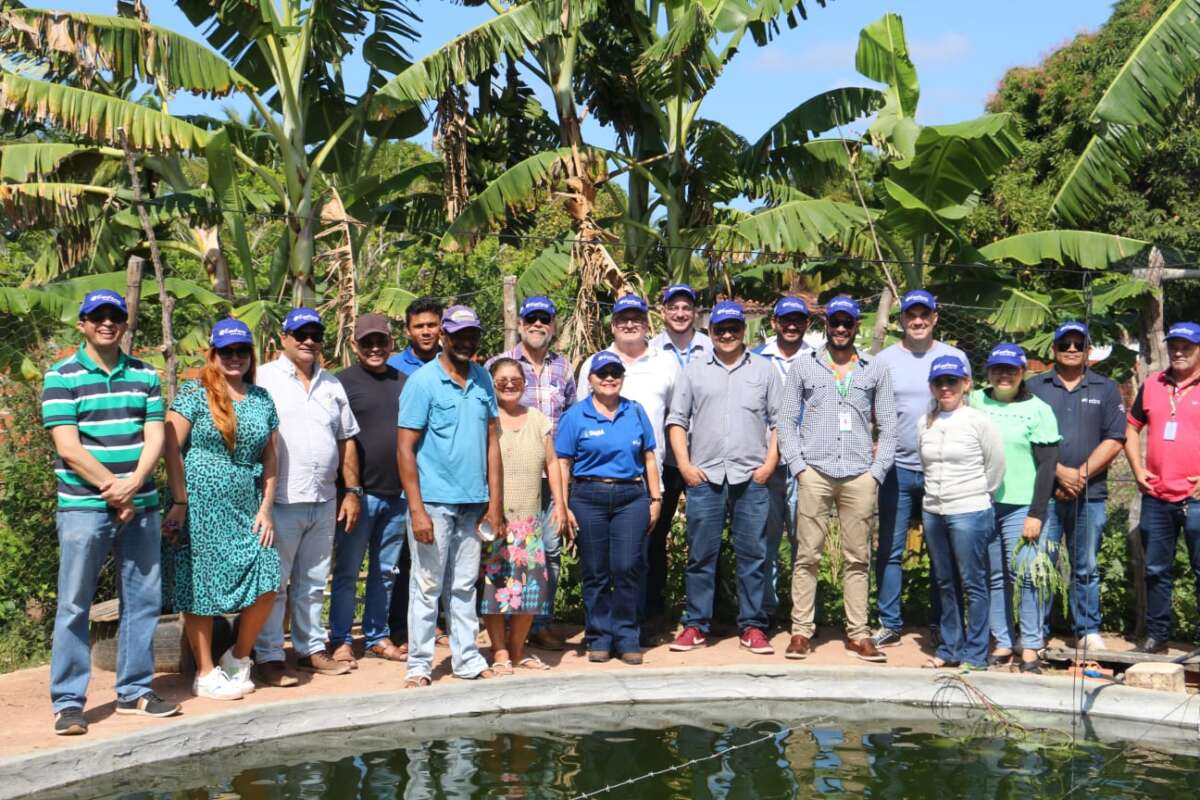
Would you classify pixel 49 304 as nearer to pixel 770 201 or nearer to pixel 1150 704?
pixel 770 201

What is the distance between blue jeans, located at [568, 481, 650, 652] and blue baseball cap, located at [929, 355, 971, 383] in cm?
182

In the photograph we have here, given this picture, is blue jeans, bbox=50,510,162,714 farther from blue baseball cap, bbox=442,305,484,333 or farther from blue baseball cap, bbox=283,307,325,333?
blue baseball cap, bbox=442,305,484,333

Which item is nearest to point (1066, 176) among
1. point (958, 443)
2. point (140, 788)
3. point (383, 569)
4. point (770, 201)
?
point (770, 201)

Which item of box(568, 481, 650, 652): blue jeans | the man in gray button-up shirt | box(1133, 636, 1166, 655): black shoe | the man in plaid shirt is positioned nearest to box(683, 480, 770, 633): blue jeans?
the man in gray button-up shirt

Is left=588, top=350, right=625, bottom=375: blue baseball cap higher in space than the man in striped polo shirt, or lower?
higher

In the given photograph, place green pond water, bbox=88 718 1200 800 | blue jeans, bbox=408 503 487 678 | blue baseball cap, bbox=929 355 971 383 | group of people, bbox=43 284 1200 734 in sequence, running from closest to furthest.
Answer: green pond water, bbox=88 718 1200 800 < group of people, bbox=43 284 1200 734 < blue jeans, bbox=408 503 487 678 < blue baseball cap, bbox=929 355 971 383

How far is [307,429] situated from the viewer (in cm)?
670

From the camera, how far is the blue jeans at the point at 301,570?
6.68m

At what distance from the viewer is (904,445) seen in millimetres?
7496

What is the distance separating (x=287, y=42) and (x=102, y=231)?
291 cm

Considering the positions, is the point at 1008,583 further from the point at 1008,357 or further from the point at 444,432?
the point at 444,432

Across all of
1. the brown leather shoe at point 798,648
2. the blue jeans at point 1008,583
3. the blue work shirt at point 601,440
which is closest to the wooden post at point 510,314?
the blue work shirt at point 601,440

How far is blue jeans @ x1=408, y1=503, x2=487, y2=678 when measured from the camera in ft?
22.1

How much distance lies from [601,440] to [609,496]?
338 millimetres
